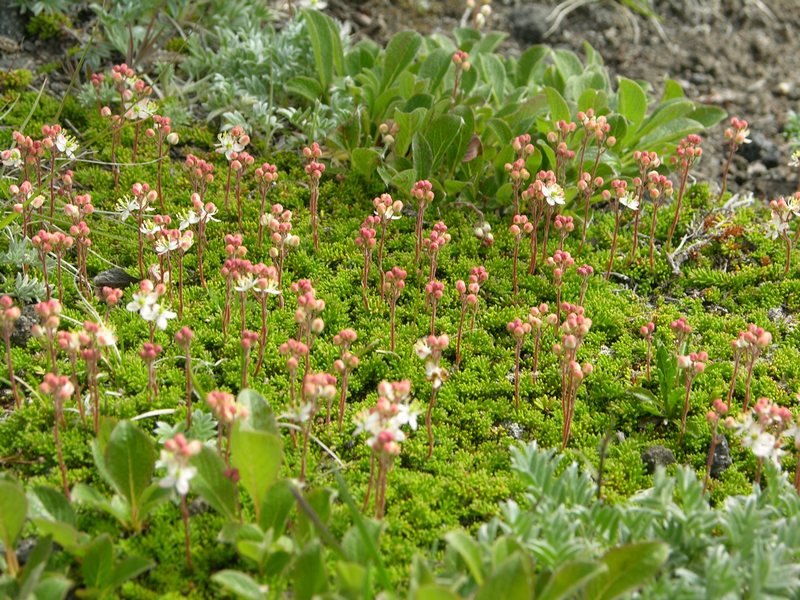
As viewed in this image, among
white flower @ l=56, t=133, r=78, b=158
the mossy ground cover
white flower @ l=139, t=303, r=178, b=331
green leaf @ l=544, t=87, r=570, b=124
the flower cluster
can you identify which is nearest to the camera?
the flower cluster

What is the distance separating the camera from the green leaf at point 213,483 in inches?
129

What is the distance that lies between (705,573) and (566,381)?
153cm

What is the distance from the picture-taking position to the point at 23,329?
440cm

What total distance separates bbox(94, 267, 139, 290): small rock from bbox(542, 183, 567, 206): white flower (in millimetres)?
2328

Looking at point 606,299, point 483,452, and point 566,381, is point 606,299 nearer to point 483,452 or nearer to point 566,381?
point 566,381

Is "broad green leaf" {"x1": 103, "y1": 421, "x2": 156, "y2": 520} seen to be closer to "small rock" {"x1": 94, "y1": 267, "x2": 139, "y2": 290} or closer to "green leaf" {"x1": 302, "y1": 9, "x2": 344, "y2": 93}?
"small rock" {"x1": 94, "y1": 267, "x2": 139, "y2": 290}

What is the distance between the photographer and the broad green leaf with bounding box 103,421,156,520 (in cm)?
336

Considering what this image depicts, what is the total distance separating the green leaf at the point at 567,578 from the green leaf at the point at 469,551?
8.8 inches

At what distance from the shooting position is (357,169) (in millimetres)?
5766

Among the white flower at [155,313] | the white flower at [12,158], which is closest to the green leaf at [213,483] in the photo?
the white flower at [155,313]

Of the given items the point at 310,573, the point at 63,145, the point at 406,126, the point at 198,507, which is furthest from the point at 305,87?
the point at 310,573

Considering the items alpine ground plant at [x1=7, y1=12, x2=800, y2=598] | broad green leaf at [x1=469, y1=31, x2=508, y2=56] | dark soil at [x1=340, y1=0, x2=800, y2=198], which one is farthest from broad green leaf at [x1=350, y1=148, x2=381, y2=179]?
dark soil at [x1=340, y1=0, x2=800, y2=198]

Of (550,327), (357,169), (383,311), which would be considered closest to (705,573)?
(550,327)

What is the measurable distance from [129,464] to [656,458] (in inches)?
91.5
